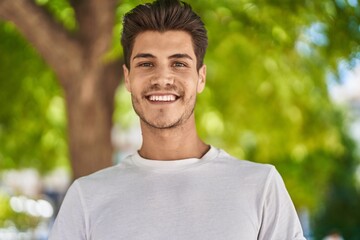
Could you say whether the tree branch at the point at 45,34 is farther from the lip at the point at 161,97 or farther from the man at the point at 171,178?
the lip at the point at 161,97

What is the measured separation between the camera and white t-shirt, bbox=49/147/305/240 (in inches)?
102

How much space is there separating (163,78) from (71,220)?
1.81 ft

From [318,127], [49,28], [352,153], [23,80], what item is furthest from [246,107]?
[352,153]

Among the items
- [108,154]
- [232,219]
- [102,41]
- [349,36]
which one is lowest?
[232,219]

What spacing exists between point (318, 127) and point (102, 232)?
9.68 metres

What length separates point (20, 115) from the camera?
11648mm

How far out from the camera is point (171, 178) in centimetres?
268

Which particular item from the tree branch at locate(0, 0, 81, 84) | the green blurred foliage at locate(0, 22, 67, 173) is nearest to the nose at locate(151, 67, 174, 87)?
the tree branch at locate(0, 0, 81, 84)

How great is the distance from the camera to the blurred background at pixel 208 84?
22.4ft

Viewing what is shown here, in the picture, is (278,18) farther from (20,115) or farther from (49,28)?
(20,115)

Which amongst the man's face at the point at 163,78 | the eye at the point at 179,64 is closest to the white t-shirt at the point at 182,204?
the man's face at the point at 163,78

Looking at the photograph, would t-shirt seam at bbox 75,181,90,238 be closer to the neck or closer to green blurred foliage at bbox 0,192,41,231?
the neck

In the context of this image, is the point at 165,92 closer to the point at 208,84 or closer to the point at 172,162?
the point at 172,162

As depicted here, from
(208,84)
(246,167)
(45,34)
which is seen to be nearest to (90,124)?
(45,34)
